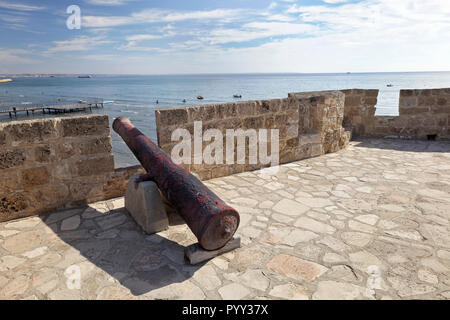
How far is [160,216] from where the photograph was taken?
9.82 ft

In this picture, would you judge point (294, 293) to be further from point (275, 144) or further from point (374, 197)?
point (275, 144)

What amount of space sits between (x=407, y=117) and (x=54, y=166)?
777 centimetres

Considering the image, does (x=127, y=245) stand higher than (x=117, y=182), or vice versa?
(x=117, y=182)

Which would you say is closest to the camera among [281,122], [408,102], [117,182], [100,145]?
[100,145]

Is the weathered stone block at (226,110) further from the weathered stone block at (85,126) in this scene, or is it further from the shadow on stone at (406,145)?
the shadow on stone at (406,145)

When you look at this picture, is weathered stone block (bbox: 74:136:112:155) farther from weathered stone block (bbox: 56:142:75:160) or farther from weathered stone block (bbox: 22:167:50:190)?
weathered stone block (bbox: 22:167:50:190)

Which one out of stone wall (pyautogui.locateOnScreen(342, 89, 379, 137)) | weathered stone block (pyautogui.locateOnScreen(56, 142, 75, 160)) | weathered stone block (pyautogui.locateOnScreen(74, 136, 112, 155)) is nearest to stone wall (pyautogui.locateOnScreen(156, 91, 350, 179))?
weathered stone block (pyautogui.locateOnScreen(74, 136, 112, 155))

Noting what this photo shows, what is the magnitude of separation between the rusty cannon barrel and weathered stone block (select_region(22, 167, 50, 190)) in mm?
1321

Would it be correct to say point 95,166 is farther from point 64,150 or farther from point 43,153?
point 43,153

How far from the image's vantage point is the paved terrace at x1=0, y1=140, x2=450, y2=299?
2166 millimetres

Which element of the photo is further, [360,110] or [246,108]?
[360,110]

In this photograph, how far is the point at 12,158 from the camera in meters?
3.21

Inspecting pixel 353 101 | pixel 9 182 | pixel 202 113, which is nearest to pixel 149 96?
pixel 353 101
